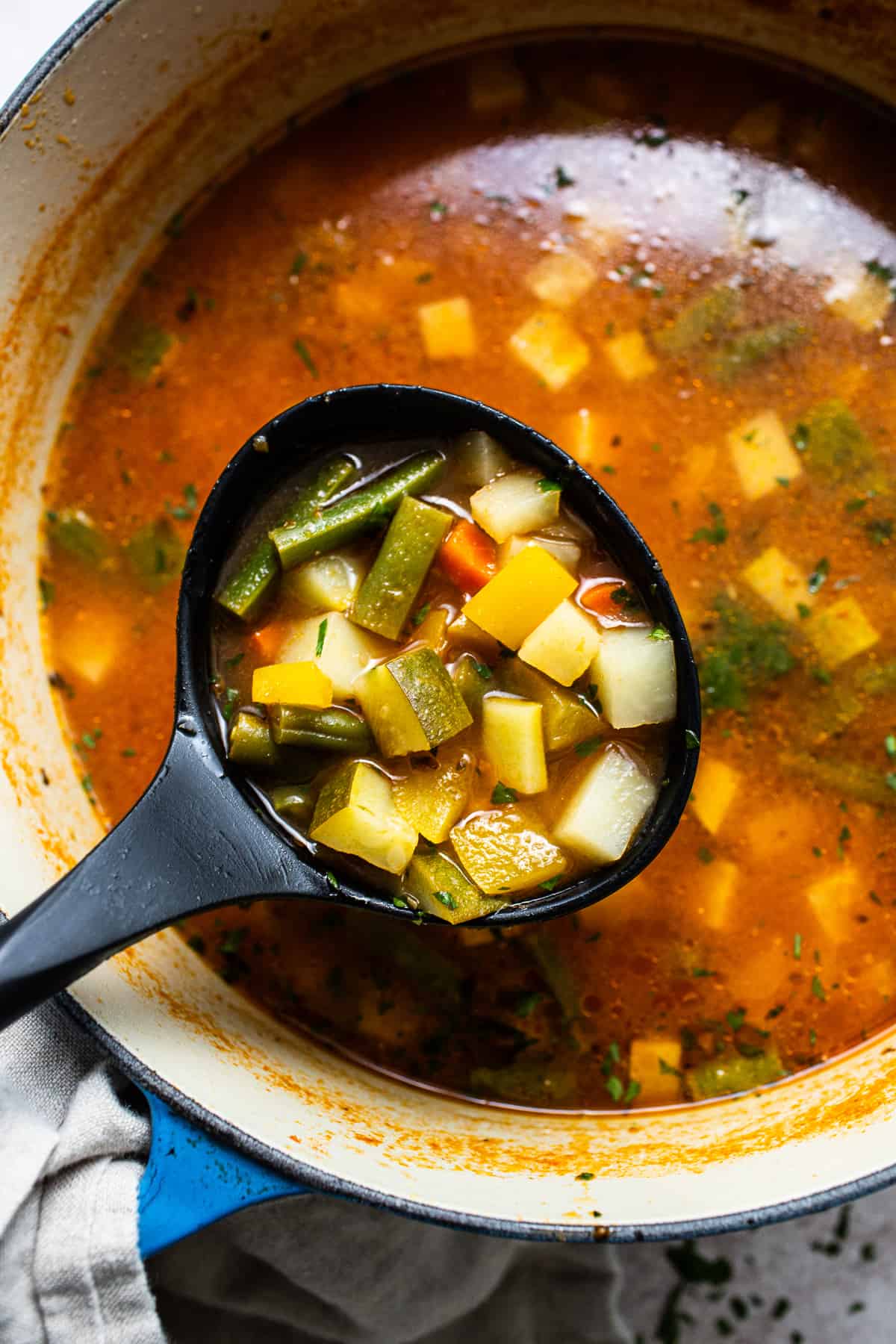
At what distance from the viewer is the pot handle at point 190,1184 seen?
2.34 meters

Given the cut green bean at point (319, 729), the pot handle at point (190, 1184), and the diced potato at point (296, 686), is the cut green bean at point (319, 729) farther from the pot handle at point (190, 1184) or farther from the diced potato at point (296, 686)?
the pot handle at point (190, 1184)

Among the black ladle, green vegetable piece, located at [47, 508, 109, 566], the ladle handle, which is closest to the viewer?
the ladle handle

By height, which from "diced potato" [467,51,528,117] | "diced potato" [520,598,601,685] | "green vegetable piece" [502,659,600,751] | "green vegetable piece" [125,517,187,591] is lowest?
"green vegetable piece" [502,659,600,751]

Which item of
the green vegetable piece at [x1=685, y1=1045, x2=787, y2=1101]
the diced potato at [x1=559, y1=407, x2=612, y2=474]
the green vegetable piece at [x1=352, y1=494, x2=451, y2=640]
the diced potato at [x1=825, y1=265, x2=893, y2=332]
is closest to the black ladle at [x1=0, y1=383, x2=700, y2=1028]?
the green vegetable piece at [x1=352, y1=494, x2=451, y2=640]

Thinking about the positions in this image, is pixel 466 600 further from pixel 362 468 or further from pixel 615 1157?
pixel 615 1157

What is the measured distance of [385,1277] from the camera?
9.53ft

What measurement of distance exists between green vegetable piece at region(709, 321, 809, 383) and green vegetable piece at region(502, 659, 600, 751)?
939 millimetres

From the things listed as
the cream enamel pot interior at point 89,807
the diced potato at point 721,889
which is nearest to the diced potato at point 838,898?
the diced potato at point 721,889

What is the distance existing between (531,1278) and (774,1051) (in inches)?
36.4

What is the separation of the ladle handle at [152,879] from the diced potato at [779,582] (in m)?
1.22

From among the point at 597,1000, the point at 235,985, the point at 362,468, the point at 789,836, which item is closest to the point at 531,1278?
the point at 597,1000

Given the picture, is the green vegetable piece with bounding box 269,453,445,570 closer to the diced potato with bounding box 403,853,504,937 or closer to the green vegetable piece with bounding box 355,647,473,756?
the green vegetable piece with bounding box 355,647,473,756

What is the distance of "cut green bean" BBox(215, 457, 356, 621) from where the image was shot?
93.4 inches

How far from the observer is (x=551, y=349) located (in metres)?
2.78
